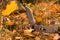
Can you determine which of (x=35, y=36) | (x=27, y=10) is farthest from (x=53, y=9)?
(x=35, y=36)

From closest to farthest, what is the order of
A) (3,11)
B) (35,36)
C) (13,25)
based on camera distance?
1. (35,36)
2. (13,25)
3. (3,11)

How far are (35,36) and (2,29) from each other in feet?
1.83

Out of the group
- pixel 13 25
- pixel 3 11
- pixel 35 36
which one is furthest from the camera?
pixel 3 11

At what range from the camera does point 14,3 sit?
172 inches

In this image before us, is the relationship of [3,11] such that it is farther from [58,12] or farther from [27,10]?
[58,12]

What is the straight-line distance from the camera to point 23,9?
14.3 feet

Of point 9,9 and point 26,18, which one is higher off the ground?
point 9,9

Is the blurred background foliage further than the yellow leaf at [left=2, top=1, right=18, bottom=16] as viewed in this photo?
No

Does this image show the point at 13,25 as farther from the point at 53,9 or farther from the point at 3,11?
the point at 53,9

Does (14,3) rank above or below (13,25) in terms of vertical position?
above

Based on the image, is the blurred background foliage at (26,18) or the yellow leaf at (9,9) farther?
the yellow leaf at (9,9)

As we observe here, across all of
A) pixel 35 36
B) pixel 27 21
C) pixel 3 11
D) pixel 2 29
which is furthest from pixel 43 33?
pixel 3 11

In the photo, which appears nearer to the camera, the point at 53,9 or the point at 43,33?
the point at 43,33

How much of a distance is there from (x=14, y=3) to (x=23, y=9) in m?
0.20
